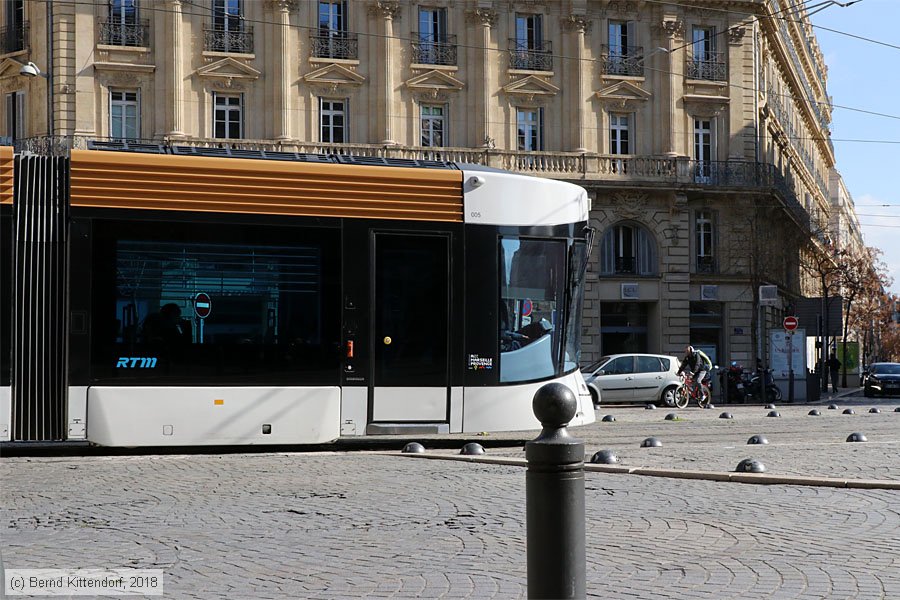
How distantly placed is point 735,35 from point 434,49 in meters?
11.3

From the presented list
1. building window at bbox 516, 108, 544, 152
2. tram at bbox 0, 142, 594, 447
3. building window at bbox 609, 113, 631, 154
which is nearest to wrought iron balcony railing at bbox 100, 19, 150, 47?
building window at bbox 516, 108, 544, 152

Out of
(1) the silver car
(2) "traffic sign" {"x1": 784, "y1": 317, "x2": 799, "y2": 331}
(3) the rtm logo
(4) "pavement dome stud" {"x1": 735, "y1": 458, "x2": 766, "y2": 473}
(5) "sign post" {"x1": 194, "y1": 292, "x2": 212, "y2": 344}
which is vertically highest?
(5) "sign post" {"x1": 194, "y1": 292, "x2": 212, "y2": 344}

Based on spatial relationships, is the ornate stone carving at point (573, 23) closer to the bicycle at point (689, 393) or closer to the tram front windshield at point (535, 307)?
the bicycle at point (689, 393)

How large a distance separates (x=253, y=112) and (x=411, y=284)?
27.8m

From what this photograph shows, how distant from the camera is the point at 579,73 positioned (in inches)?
1704

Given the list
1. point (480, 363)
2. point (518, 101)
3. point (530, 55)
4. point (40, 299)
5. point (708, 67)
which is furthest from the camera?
point (708, 67)

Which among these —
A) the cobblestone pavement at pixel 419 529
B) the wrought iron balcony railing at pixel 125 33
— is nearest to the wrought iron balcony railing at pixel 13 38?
the wrought iron balcony railing at pixel 125 33

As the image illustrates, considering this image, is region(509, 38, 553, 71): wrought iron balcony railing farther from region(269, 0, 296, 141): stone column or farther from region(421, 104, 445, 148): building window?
region(269, 0, 296, 141): stone column

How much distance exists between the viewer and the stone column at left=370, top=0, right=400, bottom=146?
41438mm

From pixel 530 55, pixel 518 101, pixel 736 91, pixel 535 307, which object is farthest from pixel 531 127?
pixel 535 307

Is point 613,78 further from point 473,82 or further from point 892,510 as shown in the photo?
point 892,510

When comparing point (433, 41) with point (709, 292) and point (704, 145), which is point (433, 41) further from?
point (709, 292)

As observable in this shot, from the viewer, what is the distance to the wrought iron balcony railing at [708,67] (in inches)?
1767

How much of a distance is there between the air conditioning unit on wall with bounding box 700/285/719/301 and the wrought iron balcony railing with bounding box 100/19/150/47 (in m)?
20.7
